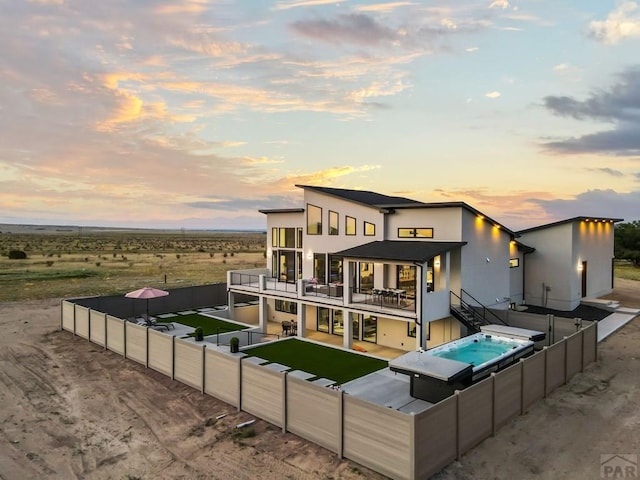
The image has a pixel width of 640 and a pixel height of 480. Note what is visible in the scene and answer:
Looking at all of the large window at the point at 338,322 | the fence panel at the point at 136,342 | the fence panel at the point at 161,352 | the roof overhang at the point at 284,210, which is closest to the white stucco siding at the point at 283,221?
the roof overhang at the point at 284,210

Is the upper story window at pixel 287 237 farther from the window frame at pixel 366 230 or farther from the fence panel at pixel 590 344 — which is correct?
the fence panel at pixel 590 344

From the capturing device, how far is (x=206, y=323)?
22.5m

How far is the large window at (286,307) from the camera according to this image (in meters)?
24.1

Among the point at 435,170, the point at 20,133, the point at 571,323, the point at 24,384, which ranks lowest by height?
the point at 24,384

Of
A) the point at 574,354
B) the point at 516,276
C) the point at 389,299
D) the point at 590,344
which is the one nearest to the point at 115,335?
the point at 389,299

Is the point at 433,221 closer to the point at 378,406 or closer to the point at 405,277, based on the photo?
the point at 405,277

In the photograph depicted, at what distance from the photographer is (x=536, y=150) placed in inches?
1266

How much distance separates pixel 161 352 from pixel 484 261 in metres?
15.2

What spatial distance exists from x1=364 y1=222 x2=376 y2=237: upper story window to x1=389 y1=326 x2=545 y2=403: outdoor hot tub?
296 inches

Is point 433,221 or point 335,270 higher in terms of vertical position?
point 433,221

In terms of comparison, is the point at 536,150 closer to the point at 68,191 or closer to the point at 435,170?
the point at 435,170

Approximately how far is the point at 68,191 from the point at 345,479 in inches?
4279

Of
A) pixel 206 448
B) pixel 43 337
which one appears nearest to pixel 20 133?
pixel 43 337

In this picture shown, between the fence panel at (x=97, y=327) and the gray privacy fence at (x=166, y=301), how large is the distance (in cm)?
331
